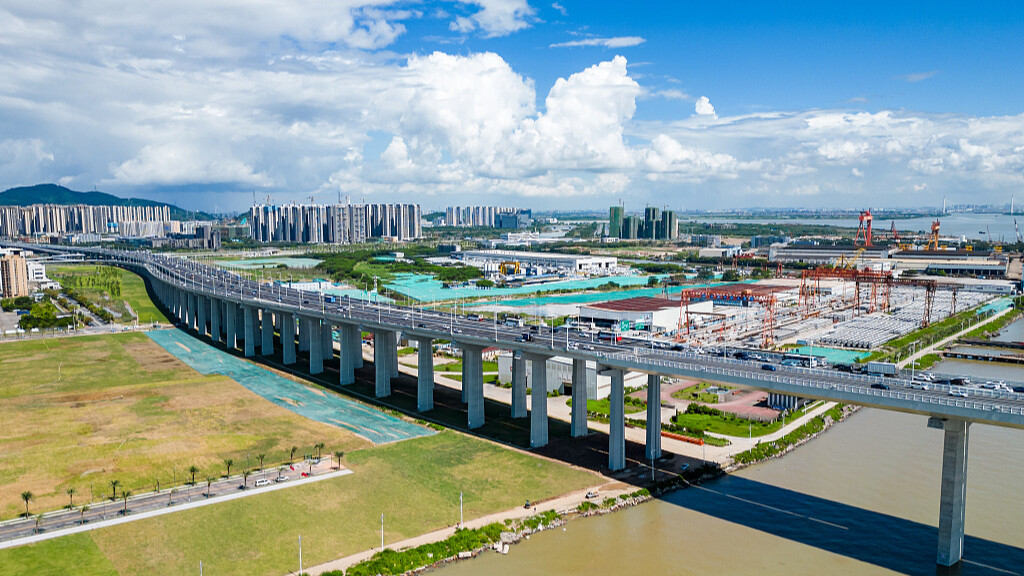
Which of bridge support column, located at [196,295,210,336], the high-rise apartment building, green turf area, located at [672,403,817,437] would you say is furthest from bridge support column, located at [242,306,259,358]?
the high-rise apartment building

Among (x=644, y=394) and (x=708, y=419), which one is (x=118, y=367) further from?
(x=708, y=419)

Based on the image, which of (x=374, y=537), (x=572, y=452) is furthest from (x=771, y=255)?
(x=374, y=537)

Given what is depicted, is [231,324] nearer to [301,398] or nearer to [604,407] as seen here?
[301,398]

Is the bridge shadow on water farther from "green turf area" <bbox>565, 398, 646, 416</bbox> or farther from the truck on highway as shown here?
"green turf area" <bbox>565, 398, 646, 416</bbox>

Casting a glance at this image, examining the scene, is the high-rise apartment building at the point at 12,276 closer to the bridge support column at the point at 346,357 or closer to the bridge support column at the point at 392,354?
the bridge support column at the point at 346,357

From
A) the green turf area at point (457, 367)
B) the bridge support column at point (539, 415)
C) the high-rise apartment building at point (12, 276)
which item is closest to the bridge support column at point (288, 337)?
the green turf area at point (457, 367)
